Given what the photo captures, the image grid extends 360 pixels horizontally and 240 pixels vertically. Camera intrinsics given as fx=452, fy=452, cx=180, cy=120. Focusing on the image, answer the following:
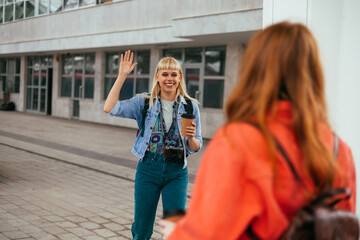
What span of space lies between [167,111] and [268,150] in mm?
2325

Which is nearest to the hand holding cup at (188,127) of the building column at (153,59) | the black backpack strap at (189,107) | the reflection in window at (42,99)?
the black backpack strap at (189,107)

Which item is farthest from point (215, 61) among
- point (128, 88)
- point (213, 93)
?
point (128, 88)

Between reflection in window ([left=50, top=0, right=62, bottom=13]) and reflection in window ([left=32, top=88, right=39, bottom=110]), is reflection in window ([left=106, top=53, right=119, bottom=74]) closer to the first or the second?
reflection in window ([left=50, top=0, right=62, bottom=13])

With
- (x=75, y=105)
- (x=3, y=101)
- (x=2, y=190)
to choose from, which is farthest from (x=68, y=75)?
(x=2, y=190)

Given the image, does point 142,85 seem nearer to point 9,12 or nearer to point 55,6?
point 55,6

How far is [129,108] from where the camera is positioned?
11.8 feet

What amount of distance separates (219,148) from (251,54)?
0.36 meters

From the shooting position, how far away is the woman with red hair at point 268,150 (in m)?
1.37

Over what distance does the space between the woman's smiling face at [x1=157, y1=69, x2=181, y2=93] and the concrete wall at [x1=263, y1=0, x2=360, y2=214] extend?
34.3 inches

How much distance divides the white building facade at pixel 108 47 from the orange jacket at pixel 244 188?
11277 millimetres

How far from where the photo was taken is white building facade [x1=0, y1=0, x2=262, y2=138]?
1430 cm

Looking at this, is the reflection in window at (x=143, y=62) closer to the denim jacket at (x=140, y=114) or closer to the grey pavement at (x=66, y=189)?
the grey pavement at (x=66, y=189)

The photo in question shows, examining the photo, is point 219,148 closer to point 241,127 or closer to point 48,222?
point 241,127

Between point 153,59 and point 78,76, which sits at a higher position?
point 153,59
